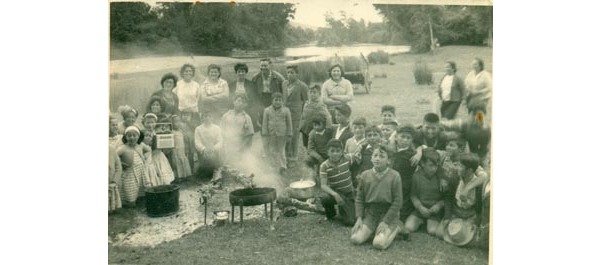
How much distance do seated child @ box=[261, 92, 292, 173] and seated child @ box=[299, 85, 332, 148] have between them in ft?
0.39

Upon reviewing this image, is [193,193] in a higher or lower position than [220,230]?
higher

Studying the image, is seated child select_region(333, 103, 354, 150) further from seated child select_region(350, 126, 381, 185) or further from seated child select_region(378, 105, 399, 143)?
seated child select_region(378, 105, 399, 143)

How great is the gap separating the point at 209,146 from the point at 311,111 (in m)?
0.92

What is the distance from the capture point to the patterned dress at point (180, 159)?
186 inches

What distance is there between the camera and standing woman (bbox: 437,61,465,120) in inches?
187

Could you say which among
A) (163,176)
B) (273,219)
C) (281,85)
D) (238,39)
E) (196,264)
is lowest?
(196,264)

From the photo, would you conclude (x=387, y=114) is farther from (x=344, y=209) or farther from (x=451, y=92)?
(x=344, y=209)

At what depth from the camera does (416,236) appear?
184 inches

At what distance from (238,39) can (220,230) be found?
1.63 m

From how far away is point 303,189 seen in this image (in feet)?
15.5

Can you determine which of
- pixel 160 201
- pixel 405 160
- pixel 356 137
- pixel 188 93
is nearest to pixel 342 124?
pixel 356 137

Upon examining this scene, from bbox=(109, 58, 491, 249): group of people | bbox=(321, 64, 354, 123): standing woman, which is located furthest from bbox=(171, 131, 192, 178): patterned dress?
bbox=(321, 64, 354, 123): standing woman

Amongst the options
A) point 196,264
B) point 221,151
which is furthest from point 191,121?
point 196,264

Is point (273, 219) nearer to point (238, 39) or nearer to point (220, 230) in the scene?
point (220, 230)
